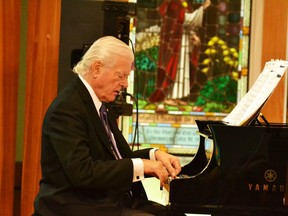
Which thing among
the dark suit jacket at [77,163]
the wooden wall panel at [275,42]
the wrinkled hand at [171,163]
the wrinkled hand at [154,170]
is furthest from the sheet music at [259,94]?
the wooden wall panel at [275,42]

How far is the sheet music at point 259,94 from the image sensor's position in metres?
2.94

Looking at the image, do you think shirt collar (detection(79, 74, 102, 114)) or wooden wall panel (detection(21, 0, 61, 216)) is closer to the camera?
shirt collar (detection(79, 74, 102, 114))

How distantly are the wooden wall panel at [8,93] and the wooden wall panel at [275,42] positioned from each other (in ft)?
6.72

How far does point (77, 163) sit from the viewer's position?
258cm

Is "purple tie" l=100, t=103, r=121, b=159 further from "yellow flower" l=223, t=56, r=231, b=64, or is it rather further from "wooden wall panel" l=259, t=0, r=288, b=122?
"yellow flower" l=223, t=56, r=231, b=64

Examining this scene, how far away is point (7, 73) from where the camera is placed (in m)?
3.81

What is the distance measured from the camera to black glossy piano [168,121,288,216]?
2877mm

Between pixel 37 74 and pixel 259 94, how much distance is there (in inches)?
60.1

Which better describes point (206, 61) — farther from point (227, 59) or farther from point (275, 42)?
point (275, 42)

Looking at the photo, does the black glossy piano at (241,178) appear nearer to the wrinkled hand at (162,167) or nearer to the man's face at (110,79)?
the wrinkled hand at (162,167)

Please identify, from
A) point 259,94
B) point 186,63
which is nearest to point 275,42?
point 186,63

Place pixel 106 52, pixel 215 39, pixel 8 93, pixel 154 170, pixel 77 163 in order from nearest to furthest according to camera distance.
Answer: pixel 77 163 < pixel 154 170 < pixel 106 52 < pixel 8 93 < pixel 215 39

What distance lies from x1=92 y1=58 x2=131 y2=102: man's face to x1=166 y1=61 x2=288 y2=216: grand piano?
0.48 m

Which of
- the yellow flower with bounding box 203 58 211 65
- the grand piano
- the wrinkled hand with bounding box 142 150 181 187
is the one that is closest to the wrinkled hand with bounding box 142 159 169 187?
the wrinkled hand with bounding box 142 150 181 187
